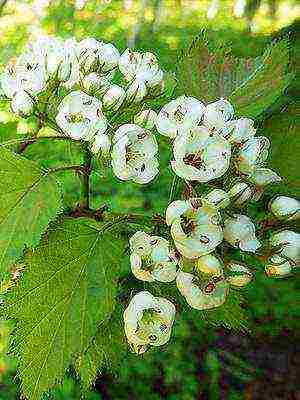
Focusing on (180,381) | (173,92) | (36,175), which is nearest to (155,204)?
(180,381)

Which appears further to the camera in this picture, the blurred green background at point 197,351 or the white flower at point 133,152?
the blurred green background at point 197,351

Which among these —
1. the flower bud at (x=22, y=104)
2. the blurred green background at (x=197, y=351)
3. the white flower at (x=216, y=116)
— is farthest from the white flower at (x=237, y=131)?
the blurred green background at (x=197, y=351)

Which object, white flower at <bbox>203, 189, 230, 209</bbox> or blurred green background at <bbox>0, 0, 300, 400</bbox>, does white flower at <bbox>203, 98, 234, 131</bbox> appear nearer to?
white flower at <bbox>203, 189, 230, 209</bbox>

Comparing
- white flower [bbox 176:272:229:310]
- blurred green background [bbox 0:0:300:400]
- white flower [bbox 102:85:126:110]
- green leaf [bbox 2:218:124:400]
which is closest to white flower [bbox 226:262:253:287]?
white flower [bbox 176:272:229:310]

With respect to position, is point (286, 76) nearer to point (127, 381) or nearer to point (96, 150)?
point (96, 150)

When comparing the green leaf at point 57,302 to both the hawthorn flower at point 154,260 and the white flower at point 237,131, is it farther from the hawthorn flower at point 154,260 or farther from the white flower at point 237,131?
the white flower at point 237,131
